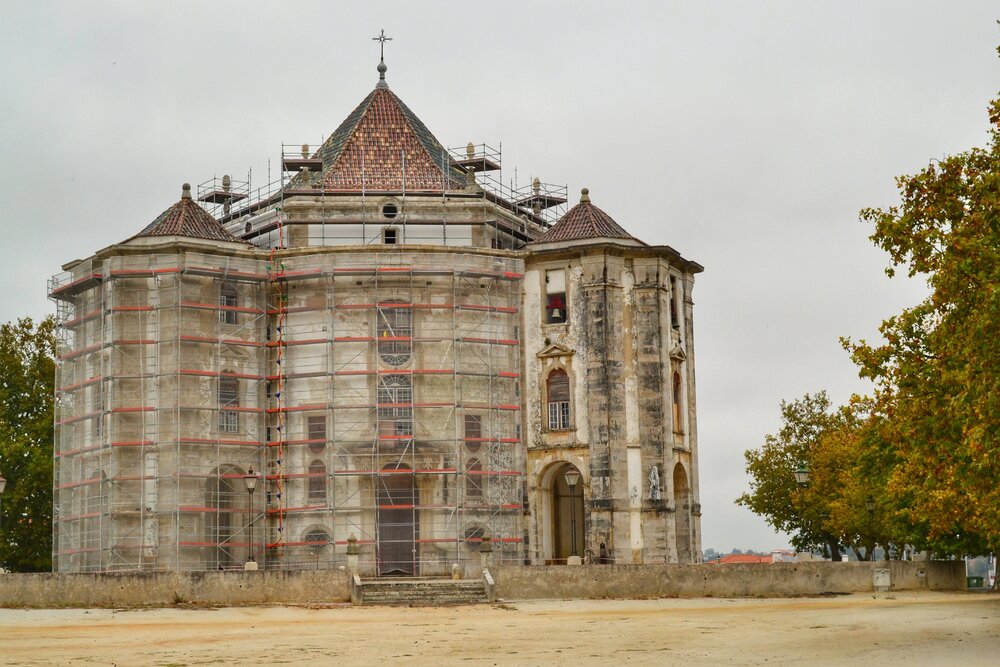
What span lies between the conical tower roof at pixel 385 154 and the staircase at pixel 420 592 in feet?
62.6

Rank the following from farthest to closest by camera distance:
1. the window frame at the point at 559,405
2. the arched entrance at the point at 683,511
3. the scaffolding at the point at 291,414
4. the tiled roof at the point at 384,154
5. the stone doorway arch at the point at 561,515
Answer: the tiled roof at the point at 384,154
the arched entrance at the point at 683,511
the stone doorway arch at the point at 561,515
the window frame at the point at 559,405
the scaffolding at the point at 291,414

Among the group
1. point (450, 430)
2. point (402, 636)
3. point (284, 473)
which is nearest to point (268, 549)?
point (284, 473)

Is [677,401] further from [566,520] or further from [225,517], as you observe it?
[225,517]

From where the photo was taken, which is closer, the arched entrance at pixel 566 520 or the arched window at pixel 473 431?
the arched window at pixel 473 431

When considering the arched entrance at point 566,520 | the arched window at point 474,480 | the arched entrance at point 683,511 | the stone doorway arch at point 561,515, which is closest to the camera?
the arched window at point 474,480

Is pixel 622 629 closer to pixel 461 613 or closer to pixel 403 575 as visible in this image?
pixel 461 613

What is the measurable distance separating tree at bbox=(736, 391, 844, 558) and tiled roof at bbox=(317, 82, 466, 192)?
20447 millimetres

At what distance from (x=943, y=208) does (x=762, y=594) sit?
16.1 m

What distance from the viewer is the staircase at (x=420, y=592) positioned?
40.2 metres

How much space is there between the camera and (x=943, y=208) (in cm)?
2809

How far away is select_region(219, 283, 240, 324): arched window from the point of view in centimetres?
5181

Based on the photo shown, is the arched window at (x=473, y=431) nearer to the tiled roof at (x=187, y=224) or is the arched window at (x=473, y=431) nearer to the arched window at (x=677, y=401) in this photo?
the arched window at (x=677, y=401)

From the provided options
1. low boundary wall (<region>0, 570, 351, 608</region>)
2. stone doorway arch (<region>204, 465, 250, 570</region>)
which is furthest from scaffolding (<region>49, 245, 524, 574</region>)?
low boundary wall (<region>0, 570, 351, 608</region>)

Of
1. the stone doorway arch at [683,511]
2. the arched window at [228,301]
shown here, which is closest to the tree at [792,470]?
the stone doorway arch at [683,511]
